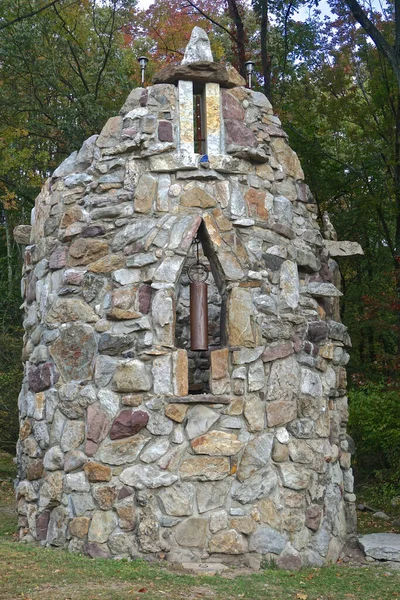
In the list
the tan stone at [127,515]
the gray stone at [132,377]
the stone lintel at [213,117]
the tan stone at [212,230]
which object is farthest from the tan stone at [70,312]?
the stone lintel at [213,117]

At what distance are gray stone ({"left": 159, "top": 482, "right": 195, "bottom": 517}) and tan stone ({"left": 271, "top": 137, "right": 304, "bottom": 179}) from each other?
342 cm

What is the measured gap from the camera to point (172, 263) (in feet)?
25.2

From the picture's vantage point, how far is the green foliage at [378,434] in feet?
39.3

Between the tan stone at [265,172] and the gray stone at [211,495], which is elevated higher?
the tan stone at [265,172]

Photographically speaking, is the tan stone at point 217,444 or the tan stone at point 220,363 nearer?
the tan stone at point 217,444

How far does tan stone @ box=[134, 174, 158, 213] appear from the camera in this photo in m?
7.84

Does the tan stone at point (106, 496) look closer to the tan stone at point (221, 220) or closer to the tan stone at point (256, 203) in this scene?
the tan stone at point (221, 220)

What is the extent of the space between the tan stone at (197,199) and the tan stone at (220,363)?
1431 mm

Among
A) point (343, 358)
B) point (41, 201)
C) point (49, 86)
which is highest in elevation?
point (49, 86)

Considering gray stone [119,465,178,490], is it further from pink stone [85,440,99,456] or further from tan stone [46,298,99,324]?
tan stone [46,298,99,324]

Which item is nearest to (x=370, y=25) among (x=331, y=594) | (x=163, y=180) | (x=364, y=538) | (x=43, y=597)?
(x=163, y=180)

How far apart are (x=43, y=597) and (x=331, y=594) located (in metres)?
2.30

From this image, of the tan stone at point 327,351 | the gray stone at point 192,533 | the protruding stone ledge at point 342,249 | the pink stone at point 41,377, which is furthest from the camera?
the protruding stone ledge at point 342,249

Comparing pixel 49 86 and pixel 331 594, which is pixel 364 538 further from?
pixel 49 86
